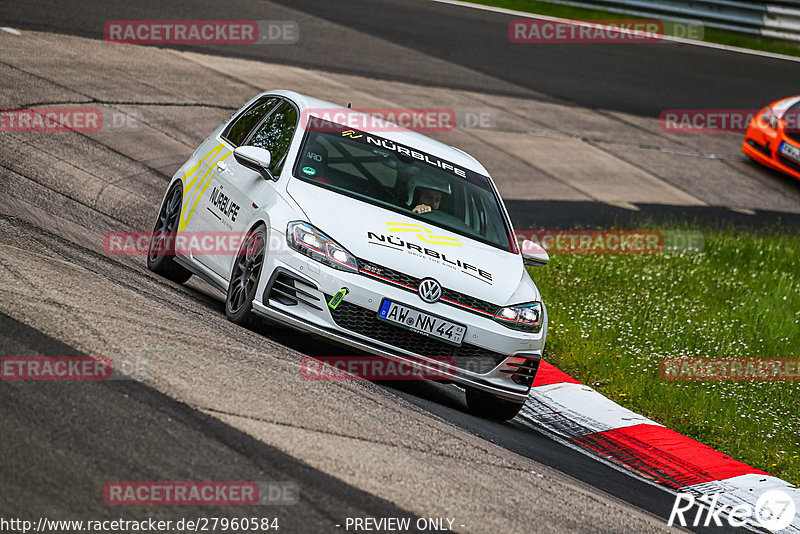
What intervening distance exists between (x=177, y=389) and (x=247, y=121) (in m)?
3.82

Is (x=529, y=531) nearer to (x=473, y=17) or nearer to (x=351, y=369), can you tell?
(x=351, y=369)

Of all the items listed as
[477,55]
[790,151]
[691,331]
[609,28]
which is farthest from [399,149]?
[609,28]

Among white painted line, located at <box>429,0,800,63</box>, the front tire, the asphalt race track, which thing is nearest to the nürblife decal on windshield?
the front tire

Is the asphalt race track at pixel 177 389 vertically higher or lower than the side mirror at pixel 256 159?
lower

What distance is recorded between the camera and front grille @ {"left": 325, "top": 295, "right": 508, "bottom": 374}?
251 inches

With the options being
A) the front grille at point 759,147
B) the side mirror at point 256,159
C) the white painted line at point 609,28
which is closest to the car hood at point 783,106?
the front grille at point 759,147

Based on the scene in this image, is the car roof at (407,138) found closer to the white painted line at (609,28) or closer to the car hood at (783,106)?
the car hood at (783,106)

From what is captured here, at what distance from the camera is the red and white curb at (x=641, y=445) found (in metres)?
6.57

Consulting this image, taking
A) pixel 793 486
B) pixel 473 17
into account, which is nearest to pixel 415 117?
pixel 473 17

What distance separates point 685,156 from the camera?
18.2 m

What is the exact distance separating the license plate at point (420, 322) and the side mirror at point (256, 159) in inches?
56.1

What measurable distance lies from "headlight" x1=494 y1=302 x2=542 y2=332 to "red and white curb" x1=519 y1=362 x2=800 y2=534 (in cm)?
87

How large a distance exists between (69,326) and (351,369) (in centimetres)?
198

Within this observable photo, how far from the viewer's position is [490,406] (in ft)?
23.5
